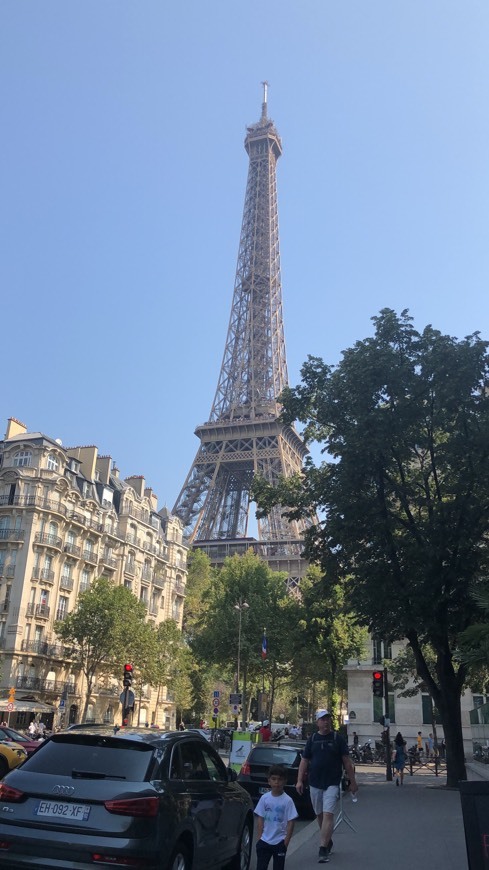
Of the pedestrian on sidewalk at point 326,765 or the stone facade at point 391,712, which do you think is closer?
the pedestrian on sidewalk at point 326,765

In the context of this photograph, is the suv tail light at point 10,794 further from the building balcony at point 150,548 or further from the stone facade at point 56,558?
the building balcony at point 150,548

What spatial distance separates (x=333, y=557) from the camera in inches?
905

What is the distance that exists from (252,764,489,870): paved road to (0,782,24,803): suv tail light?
4358 mm

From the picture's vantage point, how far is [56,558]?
49969mm

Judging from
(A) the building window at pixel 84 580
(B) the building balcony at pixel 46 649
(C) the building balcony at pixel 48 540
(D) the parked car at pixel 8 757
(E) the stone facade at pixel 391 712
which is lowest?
(D) the parked car at pixel 8 757

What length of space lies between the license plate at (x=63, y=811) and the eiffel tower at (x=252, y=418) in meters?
59.6

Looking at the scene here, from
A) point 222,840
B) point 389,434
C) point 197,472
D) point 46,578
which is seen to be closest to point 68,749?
point 222,840

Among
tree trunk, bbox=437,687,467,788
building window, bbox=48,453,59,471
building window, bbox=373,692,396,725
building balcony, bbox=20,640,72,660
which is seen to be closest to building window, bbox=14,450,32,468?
building window, bbox=48,453,59,471

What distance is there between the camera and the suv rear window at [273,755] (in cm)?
1549

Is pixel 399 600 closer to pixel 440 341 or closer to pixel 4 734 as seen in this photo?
pixel 440 341

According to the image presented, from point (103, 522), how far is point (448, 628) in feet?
126

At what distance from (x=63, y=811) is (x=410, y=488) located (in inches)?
721

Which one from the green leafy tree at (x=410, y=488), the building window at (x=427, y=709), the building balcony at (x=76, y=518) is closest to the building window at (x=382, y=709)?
the building window at (x=427, y=709)

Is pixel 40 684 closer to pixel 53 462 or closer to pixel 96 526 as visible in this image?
pixel 96 526
